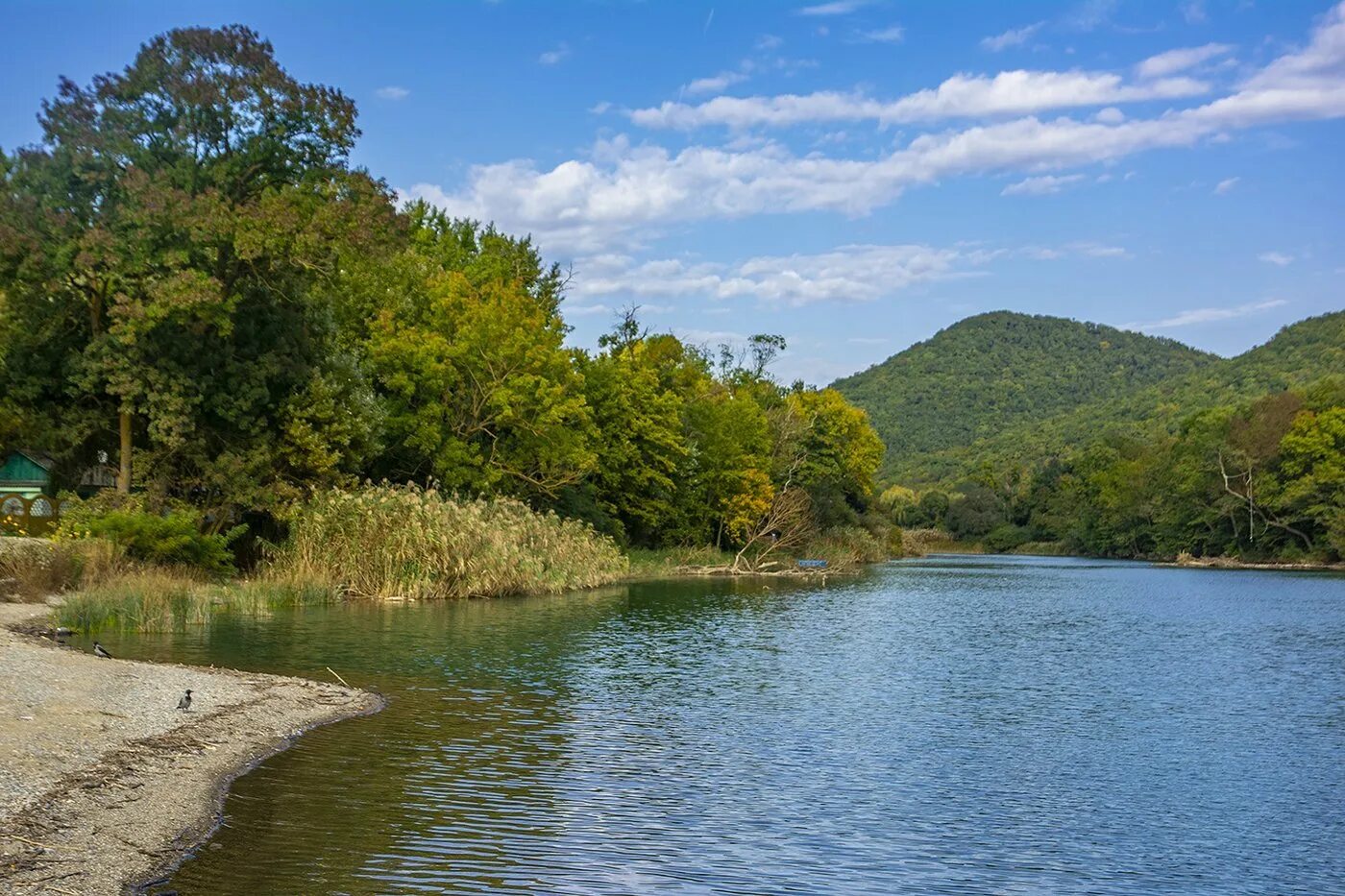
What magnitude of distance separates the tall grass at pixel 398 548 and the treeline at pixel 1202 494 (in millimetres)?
71758

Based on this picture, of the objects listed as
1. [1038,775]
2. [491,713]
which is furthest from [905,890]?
[491,713]

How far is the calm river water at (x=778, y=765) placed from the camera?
1080 centimetres

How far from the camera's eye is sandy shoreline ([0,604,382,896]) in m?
9.38

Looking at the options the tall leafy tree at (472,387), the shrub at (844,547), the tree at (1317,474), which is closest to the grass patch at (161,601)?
the tall leafy tree at (472,387)

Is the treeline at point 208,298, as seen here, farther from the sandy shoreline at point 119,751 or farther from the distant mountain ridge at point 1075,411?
the distant mountain ridge at point 1075,411

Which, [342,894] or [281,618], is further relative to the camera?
[281,618]

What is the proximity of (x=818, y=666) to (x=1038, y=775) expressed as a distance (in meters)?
10.6

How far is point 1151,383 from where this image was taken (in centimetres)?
19588

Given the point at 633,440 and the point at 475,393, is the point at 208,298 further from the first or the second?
the point at 633,440

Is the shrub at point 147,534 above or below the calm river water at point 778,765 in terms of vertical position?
above

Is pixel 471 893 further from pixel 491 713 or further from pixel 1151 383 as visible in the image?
pixel 1151 383

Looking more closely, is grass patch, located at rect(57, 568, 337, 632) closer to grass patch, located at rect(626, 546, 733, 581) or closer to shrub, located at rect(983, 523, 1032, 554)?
grass patch, located at rect(626, 546, 733, 581)

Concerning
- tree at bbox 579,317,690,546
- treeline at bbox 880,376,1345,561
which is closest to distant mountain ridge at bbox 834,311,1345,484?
treeline at bbox 880,376,1345,561

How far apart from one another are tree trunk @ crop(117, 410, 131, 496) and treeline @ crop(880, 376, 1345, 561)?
82245mm
